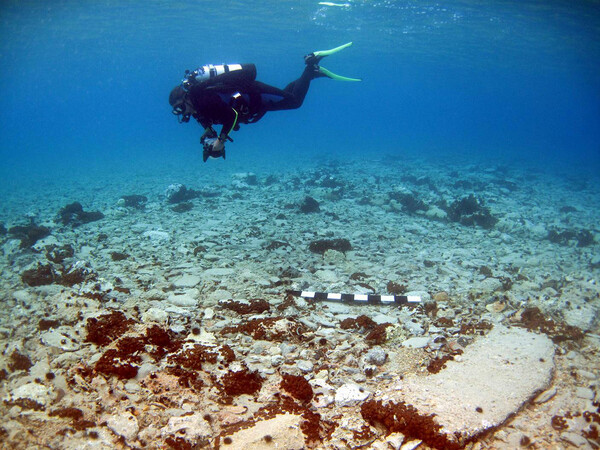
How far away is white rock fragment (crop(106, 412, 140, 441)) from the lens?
3.06m

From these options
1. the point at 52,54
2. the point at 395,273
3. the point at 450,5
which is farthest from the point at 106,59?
the point at 395,273

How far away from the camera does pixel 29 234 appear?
10.6 meters

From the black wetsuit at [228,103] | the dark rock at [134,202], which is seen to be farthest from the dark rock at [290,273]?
the dark rock at [134,202]

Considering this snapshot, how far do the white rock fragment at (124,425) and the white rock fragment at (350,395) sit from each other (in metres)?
2.03

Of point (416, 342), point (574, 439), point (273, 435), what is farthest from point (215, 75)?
point (574, 439)

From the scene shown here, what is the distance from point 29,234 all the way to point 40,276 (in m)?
5.08

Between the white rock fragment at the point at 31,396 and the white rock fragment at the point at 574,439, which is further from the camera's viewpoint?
the white rock fragment at the point at 31,396

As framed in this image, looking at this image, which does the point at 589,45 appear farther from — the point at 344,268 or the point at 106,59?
the point at 106,59

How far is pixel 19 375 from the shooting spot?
381 cm

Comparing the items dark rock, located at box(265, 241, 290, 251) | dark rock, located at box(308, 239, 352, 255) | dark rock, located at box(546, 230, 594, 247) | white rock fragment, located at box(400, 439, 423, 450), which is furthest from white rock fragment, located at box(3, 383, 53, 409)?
dark rock, located at box(546, 230, 594, 247)

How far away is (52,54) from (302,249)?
199 feet

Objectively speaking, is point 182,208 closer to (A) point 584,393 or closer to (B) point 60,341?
(B) point 60,341

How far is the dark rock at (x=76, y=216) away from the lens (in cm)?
1266

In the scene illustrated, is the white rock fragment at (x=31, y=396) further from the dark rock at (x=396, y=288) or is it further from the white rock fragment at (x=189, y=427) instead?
the dark rock at (x=396, y=288)
